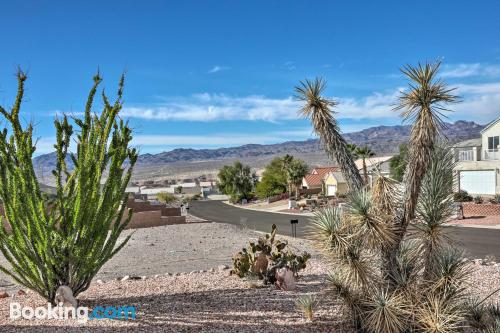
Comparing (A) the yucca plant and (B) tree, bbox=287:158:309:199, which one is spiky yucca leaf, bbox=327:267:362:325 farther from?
(B) tree, bbox=287:158:309:199

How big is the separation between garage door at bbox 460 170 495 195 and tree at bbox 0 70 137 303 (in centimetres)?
3714

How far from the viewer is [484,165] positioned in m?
41.5

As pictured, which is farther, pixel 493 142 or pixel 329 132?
pixel 493 142

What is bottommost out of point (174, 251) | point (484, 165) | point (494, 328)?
point (174, 251)

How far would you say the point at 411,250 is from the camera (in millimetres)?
7160

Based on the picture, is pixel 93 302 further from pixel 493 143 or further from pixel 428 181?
pixel 493 143

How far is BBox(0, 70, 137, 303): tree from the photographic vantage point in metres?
8.48

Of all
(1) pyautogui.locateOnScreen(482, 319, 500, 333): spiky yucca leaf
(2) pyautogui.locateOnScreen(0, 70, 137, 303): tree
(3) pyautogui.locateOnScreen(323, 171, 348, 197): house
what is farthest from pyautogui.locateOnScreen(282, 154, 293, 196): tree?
(1) pyautogui.locateOnScreen(482, 319, 500, 333): spiky yucca leaf

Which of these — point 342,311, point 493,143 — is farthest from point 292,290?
point 493,143

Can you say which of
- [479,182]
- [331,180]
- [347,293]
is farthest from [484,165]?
[347,293]

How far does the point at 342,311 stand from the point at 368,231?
1.68 metres

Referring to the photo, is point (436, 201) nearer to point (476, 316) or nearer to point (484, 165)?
point (476, 316)

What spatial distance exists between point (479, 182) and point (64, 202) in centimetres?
4011

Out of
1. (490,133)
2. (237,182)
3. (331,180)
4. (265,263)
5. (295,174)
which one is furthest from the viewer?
(237,182)
